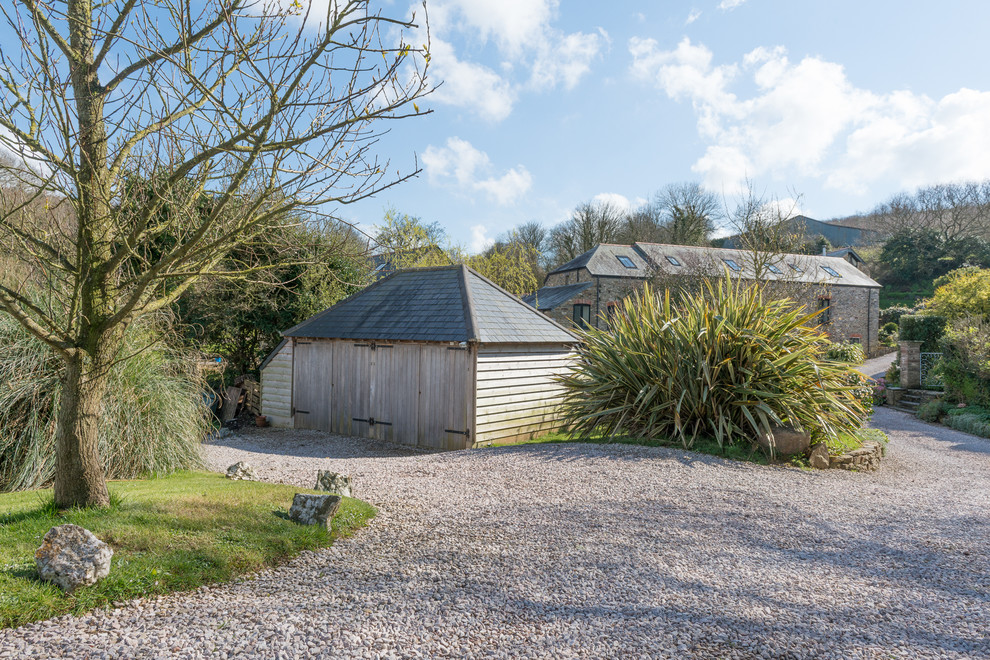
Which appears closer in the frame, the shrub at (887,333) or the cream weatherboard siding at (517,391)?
the cream weatherboard siding at (517,391)

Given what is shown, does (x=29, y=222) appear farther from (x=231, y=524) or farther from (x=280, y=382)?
(x=280, y=382)

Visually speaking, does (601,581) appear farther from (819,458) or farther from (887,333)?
(887,333)

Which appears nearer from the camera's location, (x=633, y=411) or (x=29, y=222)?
(x=29, y=222)

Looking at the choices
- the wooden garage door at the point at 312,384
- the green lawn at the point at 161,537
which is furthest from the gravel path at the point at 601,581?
the wooden garage door at the point at 312,384

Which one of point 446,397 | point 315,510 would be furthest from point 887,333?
point 315,510

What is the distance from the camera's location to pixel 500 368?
10875 mm

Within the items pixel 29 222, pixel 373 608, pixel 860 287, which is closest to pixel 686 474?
pixel 373 608

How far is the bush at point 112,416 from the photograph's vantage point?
6.02 meters

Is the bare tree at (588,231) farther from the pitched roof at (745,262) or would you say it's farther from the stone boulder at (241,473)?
the stone boulder at (241,473)

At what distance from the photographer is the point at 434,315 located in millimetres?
11258

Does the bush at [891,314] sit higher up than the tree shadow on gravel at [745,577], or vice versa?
the bush at [891,314]

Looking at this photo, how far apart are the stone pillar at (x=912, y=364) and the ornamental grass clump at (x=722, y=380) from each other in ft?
37.7

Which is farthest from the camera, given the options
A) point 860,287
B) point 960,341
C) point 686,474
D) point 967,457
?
point 860,287

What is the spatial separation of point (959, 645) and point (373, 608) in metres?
3.21
